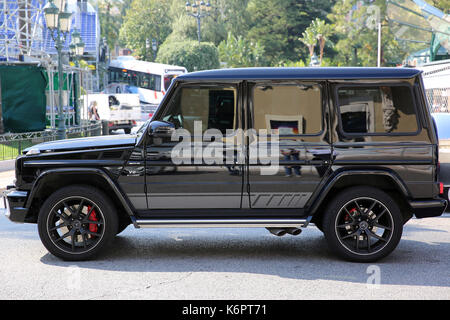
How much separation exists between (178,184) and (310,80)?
1.82 meters

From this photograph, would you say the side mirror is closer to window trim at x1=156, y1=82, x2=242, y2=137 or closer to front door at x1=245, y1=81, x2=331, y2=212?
window trim at x1=156, y1=82, x2=242, y2=137

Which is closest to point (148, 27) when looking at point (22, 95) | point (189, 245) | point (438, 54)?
point (438, 54)

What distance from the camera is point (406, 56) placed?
233 ft

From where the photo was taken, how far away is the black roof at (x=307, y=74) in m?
6.52

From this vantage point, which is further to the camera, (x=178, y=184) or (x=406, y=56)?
(x=406, y=56)

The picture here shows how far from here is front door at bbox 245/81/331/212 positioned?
649cm

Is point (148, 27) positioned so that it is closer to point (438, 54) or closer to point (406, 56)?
point (406, 56)

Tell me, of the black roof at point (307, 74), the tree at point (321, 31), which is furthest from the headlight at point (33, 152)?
the tree at point (321, 31)

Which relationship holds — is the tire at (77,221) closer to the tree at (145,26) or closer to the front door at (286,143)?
the front door at (286,143)

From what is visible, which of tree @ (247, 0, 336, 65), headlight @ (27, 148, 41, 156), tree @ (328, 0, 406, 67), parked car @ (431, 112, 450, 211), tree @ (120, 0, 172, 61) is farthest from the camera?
tree @ (120, 0, 172, 61)

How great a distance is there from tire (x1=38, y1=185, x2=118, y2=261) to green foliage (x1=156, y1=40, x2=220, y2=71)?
70.9m

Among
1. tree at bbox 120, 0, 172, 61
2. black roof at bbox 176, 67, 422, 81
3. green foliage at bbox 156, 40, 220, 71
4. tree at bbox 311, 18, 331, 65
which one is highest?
tree at bbox 120, 0, 172, 61

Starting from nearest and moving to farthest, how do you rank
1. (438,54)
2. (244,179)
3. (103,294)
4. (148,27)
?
(103,294) → (244,179) → (438,54) → (148,27)

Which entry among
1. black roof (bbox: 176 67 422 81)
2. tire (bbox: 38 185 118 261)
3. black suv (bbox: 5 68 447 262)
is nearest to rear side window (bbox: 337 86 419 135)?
black suv (bbox: 5 68 447 262)
